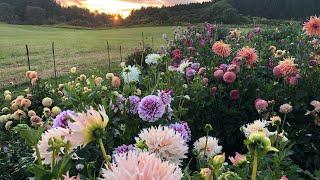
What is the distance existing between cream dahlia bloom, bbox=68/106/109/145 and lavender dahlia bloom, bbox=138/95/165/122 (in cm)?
124

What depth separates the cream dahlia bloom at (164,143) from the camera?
1183mm

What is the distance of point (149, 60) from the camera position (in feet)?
12.1

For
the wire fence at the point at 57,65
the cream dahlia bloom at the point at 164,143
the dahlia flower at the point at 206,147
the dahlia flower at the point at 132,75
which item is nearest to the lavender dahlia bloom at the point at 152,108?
the dahlia flower at the point at 206,147

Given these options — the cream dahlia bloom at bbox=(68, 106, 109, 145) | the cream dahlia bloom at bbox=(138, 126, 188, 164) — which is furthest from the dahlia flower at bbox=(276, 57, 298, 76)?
the cream dahlia bloom at bbox=(68, 106, 109, 145)

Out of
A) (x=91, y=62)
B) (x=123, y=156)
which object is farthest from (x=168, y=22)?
(x=123, y=156)

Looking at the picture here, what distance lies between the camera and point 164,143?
3.92 ft

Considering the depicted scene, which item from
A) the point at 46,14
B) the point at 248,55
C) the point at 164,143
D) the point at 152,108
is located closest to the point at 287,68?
the point at 248,55

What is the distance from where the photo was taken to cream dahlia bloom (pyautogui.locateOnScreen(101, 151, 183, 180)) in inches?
26.2

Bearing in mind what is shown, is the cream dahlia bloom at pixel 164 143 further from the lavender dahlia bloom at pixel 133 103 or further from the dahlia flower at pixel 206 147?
the lavender dahlia bloom at pixel 133 103

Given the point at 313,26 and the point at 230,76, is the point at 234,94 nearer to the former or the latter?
the point at 230,76

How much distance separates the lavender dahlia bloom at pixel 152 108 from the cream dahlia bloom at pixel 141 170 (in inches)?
59.5

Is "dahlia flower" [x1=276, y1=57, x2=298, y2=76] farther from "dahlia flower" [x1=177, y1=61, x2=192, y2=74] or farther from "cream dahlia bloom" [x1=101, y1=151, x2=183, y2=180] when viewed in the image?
"cream dahlia bloom" [x1=101, y1=151, x2=183, y2=180]

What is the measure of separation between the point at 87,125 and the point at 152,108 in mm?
1287

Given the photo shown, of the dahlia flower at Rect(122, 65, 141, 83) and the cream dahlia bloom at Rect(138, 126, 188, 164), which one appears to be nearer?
the cream dahlia bloom at Rect(138, 126, 188, 164)
